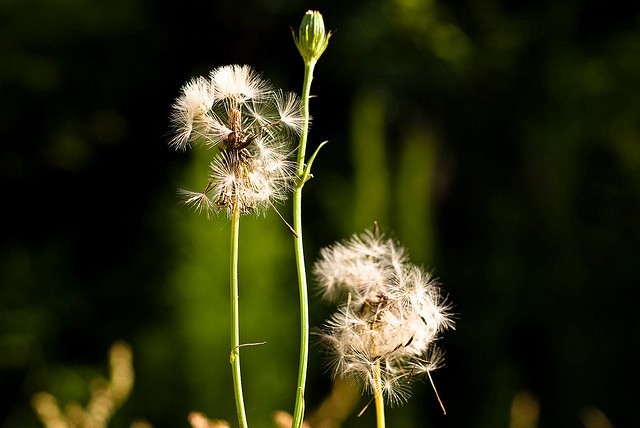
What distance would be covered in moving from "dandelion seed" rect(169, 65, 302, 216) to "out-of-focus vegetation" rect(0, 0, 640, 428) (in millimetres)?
2424

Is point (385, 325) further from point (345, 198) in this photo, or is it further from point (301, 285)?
point (345, 198)

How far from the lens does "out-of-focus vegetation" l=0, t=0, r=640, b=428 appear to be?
10.3ft

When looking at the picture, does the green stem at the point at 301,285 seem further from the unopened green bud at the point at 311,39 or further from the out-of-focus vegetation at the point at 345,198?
the out-of-focus vegetation at the point at 345,198

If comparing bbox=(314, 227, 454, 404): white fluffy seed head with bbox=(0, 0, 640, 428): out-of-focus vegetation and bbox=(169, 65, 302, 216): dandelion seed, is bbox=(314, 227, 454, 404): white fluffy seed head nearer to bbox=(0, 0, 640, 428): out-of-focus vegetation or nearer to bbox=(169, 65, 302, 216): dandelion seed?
bbox=(169, 65, 302, 216): dandelion seed

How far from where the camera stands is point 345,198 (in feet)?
11.2

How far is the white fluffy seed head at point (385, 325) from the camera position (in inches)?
21.1

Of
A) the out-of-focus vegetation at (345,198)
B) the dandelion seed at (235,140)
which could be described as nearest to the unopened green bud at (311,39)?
the dandelion seed at (235,140)

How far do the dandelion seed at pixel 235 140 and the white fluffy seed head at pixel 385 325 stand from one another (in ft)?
0.27

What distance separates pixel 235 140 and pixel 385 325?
159 mm

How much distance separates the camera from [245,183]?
50 centimetres

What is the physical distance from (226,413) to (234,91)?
259 centimetres

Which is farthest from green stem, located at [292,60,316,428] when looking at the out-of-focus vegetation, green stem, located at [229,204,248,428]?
the out-of-focus vegetation
